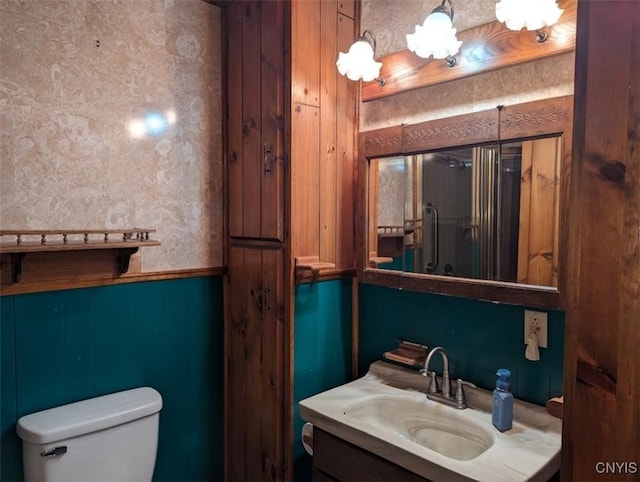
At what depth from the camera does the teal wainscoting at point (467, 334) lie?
4.42 feet

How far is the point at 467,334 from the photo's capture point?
5.01 feet

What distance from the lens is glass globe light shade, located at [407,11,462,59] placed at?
1.39 m

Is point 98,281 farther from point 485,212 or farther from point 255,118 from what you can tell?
point 485,212

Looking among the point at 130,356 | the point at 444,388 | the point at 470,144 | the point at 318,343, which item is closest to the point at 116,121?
the point at 130,356

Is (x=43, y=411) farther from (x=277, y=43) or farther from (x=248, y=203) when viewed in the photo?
(x=277, y=43)

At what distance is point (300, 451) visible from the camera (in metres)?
1.67

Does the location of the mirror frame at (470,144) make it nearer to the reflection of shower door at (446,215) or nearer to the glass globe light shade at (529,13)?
the reflection of shower door at (446,215)

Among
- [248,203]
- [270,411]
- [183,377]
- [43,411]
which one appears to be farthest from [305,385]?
[43,411]

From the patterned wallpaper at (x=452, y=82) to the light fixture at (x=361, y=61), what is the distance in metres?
0.13

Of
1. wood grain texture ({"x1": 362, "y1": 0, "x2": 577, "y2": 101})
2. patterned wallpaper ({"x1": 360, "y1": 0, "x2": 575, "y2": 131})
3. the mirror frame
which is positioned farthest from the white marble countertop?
wood grain texture ({"x1": 362, "y1": 0, "x2": 577, "y2": 101})

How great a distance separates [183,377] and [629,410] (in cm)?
150

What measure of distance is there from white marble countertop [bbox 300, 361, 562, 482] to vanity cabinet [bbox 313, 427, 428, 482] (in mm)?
33

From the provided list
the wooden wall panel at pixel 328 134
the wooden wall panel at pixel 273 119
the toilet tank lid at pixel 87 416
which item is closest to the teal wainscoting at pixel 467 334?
the wooden wall panel at pixel 328 134

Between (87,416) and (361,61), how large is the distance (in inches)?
58.5
